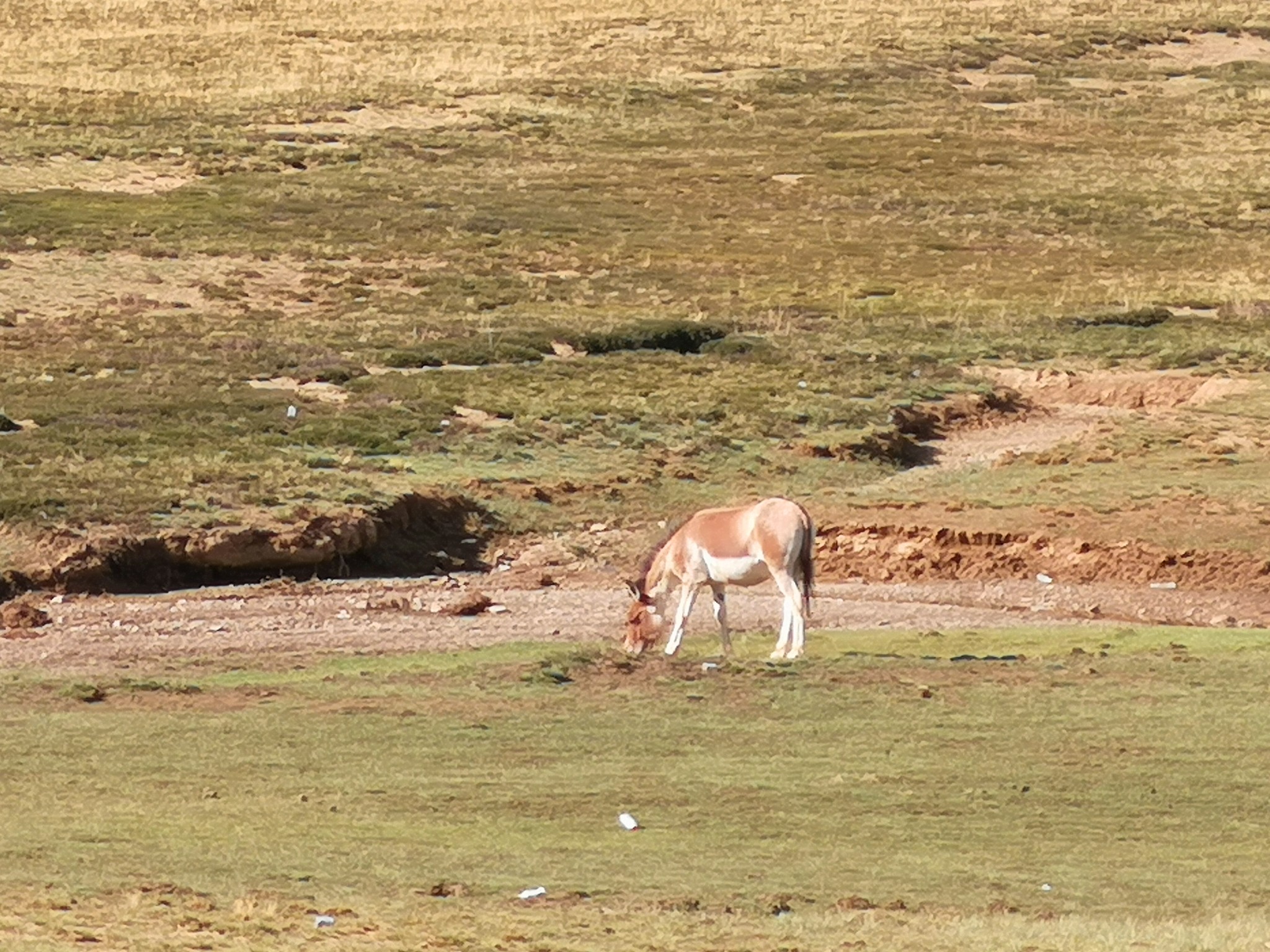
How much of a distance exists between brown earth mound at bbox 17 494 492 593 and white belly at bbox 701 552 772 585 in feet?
27.7

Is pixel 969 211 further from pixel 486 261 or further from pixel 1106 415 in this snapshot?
pixel 1106 415

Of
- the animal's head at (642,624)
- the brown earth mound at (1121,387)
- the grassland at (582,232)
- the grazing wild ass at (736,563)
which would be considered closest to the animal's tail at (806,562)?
the grazing wild ass at (736,563)

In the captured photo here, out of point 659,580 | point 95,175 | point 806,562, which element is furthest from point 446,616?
point 95,175

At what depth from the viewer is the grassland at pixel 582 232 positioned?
33438 mm

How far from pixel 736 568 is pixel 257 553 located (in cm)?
887

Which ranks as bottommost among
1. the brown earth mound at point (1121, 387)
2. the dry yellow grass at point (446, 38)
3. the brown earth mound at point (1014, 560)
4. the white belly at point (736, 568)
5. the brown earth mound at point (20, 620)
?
the brown earth mound at point (1121, 387)

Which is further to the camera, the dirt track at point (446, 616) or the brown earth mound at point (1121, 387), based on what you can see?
the brown earth mound at point (1121, 387)

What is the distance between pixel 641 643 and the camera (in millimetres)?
20656

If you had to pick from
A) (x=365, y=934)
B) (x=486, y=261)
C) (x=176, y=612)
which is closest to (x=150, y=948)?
(x=365, y=934)

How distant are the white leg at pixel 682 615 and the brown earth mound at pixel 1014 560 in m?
6.95

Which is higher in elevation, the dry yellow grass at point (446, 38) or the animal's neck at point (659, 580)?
the dry yellow grass at point (446, 38)

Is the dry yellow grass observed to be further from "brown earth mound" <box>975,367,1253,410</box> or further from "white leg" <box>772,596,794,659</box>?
"white leg" <box>772,596,794,659</box>

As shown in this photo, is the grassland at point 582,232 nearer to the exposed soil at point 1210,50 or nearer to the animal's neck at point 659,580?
the exposed soil at point 1210,50

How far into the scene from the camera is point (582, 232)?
190 ft
